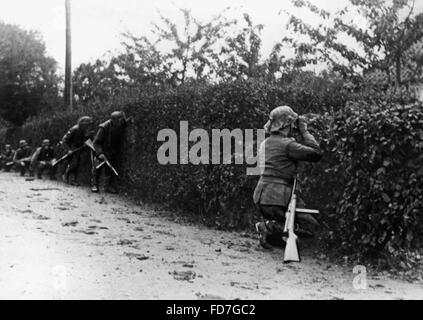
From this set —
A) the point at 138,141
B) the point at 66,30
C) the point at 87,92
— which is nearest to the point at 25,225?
the point at 138,141

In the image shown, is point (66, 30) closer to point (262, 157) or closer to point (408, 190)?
point (262, 157)

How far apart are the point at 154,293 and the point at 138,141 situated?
761cm

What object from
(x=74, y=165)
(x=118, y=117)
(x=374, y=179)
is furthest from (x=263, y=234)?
(x=74, y=165)

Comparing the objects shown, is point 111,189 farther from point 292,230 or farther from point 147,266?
point 292,230

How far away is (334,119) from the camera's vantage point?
685 cm

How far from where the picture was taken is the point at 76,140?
15320 mm

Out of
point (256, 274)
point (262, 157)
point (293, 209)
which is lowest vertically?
point (256, 274)

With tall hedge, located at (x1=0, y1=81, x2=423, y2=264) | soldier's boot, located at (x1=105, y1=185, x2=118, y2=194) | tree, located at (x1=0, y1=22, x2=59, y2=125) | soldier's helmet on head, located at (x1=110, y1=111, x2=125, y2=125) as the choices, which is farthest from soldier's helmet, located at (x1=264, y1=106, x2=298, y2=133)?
tree, located at (x1=0, y1=22, x2=59, y2=125)

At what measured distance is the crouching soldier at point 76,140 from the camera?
1514cm

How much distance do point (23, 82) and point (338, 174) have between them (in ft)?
104

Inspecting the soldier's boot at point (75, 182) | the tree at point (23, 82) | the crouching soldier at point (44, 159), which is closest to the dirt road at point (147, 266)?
the soldier's boot at point (75, 182)

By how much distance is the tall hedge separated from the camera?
19.7 ft

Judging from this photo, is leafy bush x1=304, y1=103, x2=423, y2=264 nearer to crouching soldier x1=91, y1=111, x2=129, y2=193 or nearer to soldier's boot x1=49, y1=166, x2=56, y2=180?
crouching soldier x1=91, y1=111, x2=129, y2=193

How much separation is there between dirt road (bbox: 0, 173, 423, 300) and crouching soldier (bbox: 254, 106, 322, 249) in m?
0.61
